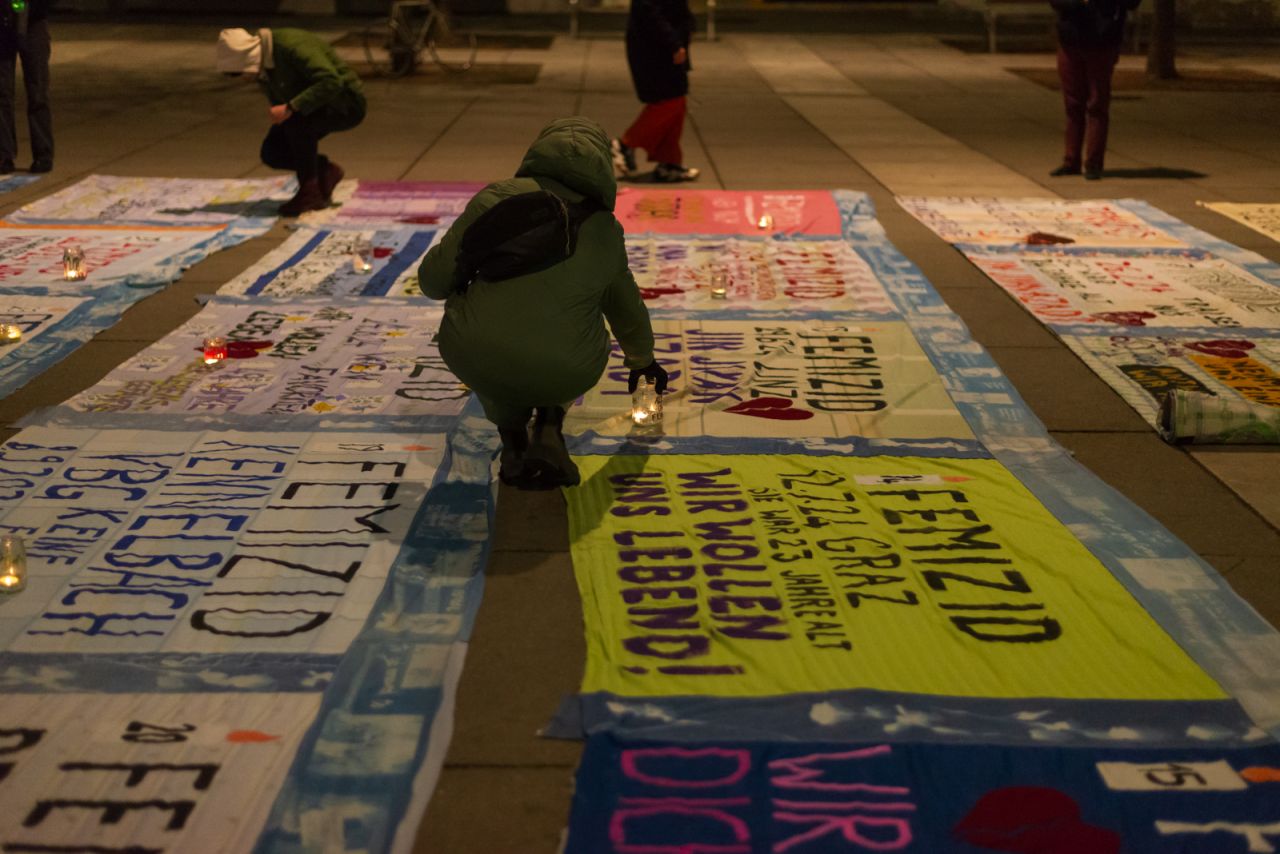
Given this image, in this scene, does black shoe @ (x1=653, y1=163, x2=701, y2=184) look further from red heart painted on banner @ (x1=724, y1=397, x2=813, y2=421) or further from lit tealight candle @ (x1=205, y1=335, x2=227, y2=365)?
red heart painted on banner @ (x1=724, y1=397, x2=813, y2=421)

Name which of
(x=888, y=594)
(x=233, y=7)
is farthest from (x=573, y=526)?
(x=233, y=7)

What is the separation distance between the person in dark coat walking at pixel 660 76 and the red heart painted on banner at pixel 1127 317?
433 cm

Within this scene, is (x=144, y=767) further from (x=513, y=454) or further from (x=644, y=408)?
(x=644, y=408)

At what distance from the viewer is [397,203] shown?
31.6 ft

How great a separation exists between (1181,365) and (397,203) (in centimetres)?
540

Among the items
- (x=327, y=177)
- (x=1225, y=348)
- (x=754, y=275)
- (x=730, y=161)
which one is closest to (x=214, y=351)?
(x=754, y=275)

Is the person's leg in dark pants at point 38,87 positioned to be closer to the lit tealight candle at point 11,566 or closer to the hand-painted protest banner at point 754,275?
the hand-painted protest banner at point 754,275

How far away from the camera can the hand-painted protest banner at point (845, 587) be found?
138 inches

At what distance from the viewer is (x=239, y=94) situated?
1594 centimetres

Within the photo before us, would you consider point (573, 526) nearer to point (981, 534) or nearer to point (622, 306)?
point (622, 306)

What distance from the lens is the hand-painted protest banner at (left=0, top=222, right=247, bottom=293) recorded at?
294 inches

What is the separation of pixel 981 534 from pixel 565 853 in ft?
6.64

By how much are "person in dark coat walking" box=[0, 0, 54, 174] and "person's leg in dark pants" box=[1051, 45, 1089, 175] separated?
7229 millimetres

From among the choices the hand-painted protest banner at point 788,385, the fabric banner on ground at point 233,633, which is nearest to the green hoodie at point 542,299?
the fabric banner on ground at point 233,633
